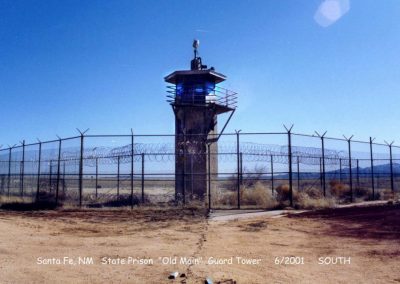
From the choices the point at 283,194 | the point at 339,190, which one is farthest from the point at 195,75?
the point at 339,190

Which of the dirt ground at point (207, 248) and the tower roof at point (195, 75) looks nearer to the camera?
the dirt ground at point (207, 248)

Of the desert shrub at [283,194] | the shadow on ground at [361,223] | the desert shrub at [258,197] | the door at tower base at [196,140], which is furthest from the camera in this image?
the door at tower base at [196,140]

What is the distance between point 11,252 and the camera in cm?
735

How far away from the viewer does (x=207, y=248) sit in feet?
24.8

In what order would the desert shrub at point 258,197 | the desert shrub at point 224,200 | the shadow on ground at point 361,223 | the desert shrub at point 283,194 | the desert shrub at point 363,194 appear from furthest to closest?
the desert shrub at point 363,194, the desert shrub at point 283,194, the desert shrub at point 224,200, the desert shrub at point 258,197, the shadow on ground at point 361,223

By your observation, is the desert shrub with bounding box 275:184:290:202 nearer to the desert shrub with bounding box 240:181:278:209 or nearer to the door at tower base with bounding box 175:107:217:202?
the desert shrub with bounding box 240:181:278:209

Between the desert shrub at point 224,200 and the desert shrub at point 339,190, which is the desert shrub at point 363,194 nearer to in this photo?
the desert shrub at point 339,190

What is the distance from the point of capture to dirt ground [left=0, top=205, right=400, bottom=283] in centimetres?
560

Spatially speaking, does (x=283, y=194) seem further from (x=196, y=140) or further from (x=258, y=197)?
(x=196, y=140)

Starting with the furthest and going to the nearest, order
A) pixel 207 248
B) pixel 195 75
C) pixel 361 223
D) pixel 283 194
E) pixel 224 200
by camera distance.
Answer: pixel 195 75
pixel 283 194
pixel 224 200
pixel 361 223
pixel 207 248

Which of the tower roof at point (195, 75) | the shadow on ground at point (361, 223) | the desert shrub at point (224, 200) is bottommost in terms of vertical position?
the shadow on ground at point (361, 223)

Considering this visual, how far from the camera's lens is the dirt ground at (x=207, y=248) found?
18.4ft

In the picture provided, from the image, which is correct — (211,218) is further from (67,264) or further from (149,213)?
(67,264)

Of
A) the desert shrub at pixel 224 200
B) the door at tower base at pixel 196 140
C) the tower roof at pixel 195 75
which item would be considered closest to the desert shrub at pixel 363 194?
the desert shrub at pixel 224 200
